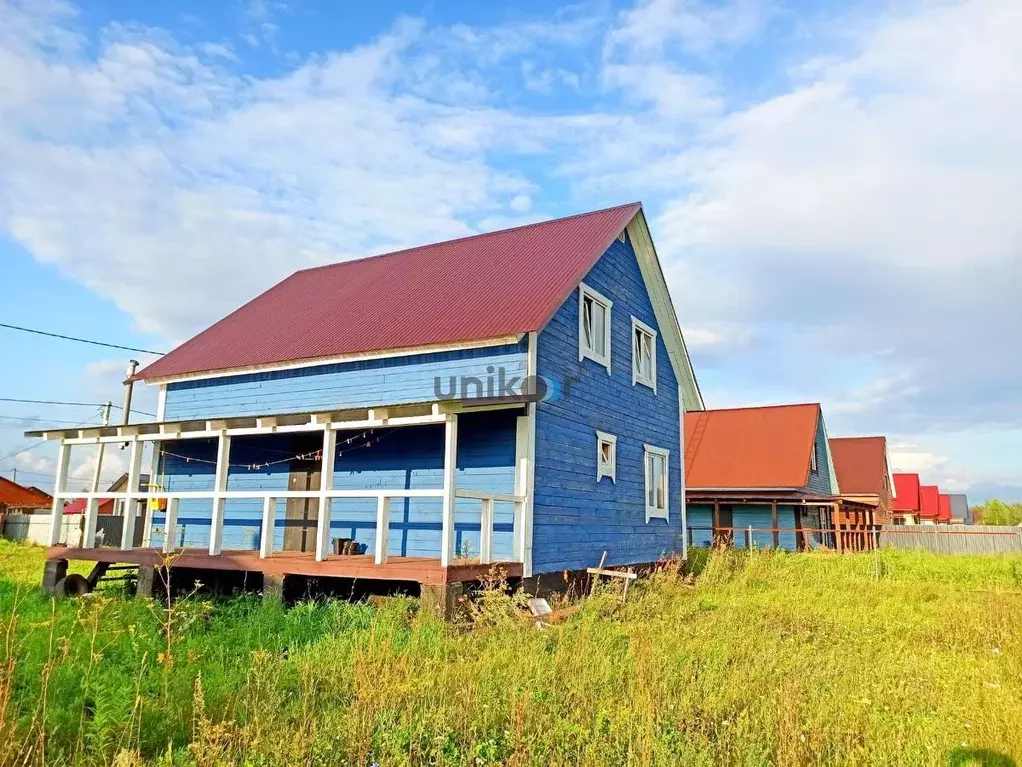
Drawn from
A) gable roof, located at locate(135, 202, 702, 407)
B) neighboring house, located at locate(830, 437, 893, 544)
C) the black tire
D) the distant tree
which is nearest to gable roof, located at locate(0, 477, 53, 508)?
gable roof, located at locate(135, 202, 702, 407)

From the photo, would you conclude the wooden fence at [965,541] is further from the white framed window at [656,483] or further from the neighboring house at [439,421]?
the white framed window at [656,483]

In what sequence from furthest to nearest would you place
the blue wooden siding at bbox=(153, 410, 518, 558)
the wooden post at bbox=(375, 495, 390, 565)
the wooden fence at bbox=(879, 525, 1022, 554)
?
the wooden fence at bbox=(879, 525, 1022, 554) → the blue wooden siding at bbox=(153, 410, 518, 558) → the wooden post at bbox=(375, 495, 390, 565)

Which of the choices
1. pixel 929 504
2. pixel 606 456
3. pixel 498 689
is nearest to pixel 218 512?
pixel 606 456

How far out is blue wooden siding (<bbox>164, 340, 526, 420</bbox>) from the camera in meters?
12.4

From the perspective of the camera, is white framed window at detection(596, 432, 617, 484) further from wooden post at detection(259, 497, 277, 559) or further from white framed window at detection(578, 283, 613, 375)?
wooden post at detection(259, 497, 277, 559)

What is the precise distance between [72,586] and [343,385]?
19.7 feet

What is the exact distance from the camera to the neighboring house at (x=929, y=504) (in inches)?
2240

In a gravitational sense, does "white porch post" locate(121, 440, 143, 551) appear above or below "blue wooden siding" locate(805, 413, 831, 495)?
below

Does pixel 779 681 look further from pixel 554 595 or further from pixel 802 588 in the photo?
pixel 802 588

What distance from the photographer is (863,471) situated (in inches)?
1490

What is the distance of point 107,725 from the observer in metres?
5.00

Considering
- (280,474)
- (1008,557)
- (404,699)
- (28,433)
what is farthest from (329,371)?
(1008,557)

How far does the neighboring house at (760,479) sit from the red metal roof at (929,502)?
32205mm

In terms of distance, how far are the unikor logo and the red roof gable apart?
46.6 metres
